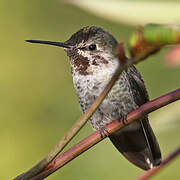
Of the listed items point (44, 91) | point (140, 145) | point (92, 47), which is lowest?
point (140, 145)

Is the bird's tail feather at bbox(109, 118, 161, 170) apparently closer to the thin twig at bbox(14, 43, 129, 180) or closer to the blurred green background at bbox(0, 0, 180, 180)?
the blurred green background at bbox(0, 0, 180, 180)

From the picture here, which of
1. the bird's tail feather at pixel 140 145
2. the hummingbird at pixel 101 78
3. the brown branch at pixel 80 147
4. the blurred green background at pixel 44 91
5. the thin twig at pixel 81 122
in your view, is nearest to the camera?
the thin twig at pixel 81 122

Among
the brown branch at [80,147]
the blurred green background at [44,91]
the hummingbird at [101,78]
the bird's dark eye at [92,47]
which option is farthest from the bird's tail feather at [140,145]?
the brown branch at [80,147]

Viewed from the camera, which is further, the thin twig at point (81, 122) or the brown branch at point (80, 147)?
the brown branch at point (80, 147)

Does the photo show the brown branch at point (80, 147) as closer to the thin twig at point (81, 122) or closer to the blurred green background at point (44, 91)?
the thin twig at point (81, 122)

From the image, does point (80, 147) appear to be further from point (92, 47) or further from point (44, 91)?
point (44, 91)

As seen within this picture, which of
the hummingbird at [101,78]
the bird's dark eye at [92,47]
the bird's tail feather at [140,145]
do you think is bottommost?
the bird's tail feather at [140,145]

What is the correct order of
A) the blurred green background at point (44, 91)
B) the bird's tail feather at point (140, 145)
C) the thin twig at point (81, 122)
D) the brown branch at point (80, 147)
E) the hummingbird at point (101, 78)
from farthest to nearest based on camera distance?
the blurred green background at point (44, 91), the bird's tail feather at point (140, 145), the hummingbird at point (101, 78), the brown branch at point (80, 147), the thin twig at point (81, 122)

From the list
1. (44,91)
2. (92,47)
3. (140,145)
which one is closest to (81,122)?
(92,47)

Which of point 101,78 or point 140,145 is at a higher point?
point 101,78
